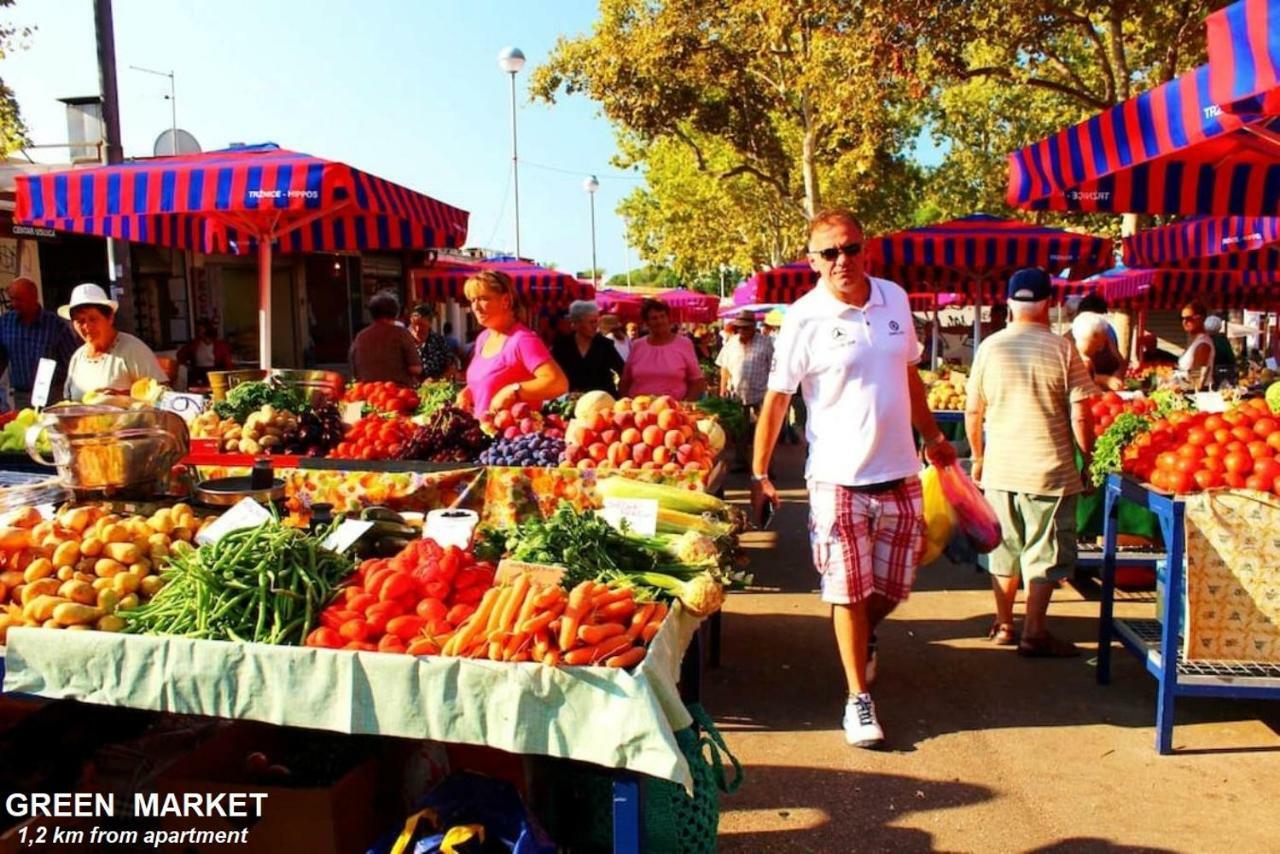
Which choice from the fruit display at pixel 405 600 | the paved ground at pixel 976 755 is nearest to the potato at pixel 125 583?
the fruit display at pixel 405 600

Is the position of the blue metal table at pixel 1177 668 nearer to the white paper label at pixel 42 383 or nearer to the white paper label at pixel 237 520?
the white paper label at pixel 237 520

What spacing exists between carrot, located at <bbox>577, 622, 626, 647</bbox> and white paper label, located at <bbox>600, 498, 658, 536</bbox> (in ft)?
3.45

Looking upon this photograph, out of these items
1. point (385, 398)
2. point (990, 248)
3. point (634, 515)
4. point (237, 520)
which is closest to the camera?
point (237, 520)

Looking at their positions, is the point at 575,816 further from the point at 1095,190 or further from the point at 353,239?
the point at 353,239

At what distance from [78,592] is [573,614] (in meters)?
1.61

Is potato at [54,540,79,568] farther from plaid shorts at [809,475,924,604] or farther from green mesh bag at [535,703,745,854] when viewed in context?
plaid shorts at [809,475,924,604]

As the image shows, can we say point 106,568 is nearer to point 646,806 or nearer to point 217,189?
point 646,806

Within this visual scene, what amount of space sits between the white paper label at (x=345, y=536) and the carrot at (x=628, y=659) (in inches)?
46.9

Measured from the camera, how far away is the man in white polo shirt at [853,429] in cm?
383

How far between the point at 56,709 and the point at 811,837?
8.36 ft

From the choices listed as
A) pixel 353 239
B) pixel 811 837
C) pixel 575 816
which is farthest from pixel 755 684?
pixel 353 239

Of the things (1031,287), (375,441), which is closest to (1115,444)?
(1031,287)

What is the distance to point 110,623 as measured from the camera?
9.54 ft

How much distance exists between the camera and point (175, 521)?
3.51 meters
